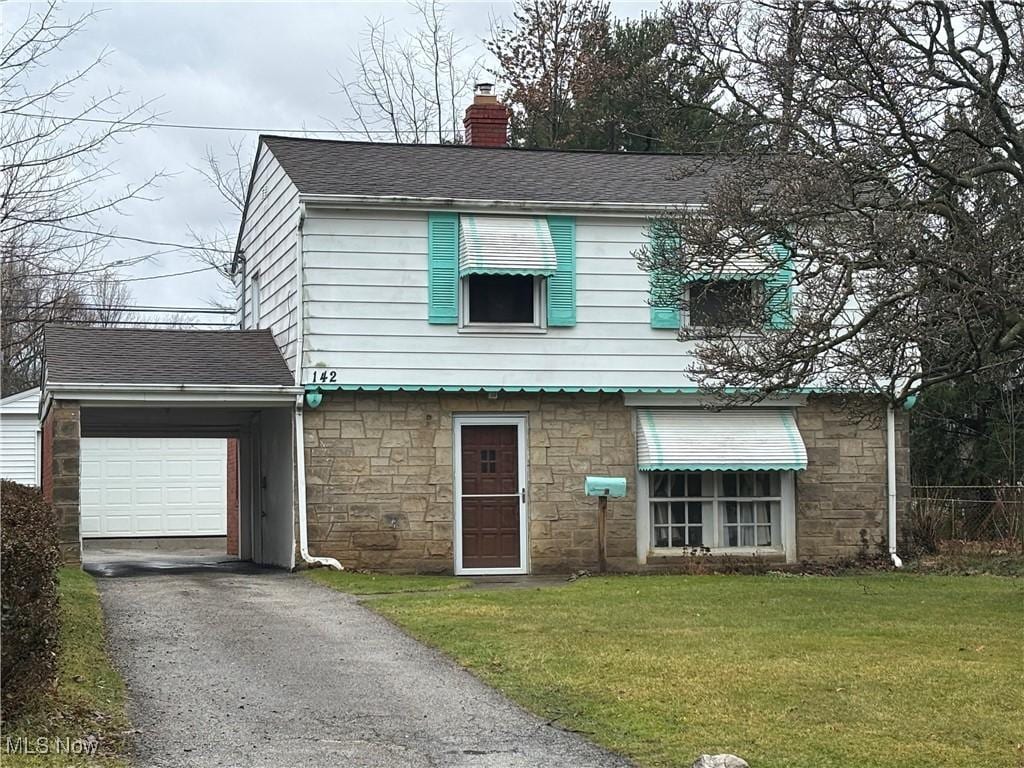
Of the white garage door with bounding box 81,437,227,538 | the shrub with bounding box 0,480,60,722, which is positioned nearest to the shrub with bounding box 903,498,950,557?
the shrub with bounding box 0,480,60,722

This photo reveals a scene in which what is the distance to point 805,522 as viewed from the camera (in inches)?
749

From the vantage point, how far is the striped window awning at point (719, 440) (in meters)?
18.2

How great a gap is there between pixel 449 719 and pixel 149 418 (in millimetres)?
14968

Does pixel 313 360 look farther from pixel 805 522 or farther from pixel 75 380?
pixel 805 522

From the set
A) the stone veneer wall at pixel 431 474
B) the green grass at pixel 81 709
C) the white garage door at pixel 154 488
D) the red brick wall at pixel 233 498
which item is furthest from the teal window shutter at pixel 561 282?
the white garage door at pixel 154 488

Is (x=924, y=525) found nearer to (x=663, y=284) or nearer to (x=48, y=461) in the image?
(x=663, y=284)

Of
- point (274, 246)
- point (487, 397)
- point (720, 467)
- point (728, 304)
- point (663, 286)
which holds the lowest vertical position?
point (720, 467)

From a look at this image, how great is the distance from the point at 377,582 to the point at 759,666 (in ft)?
23.0

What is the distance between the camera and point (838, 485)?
62.6ft

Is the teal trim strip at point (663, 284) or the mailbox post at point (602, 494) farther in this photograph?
the mailbox post at point (602, 494)

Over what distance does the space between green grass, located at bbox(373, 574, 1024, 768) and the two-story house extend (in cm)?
320

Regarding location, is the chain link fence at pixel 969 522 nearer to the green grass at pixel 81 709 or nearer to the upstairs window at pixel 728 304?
the upstairs window at pixel 728 304

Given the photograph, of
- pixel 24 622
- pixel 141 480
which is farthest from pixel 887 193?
pixel 141 480

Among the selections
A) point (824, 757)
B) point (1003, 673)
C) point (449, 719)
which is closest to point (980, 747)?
point (824, 757)
